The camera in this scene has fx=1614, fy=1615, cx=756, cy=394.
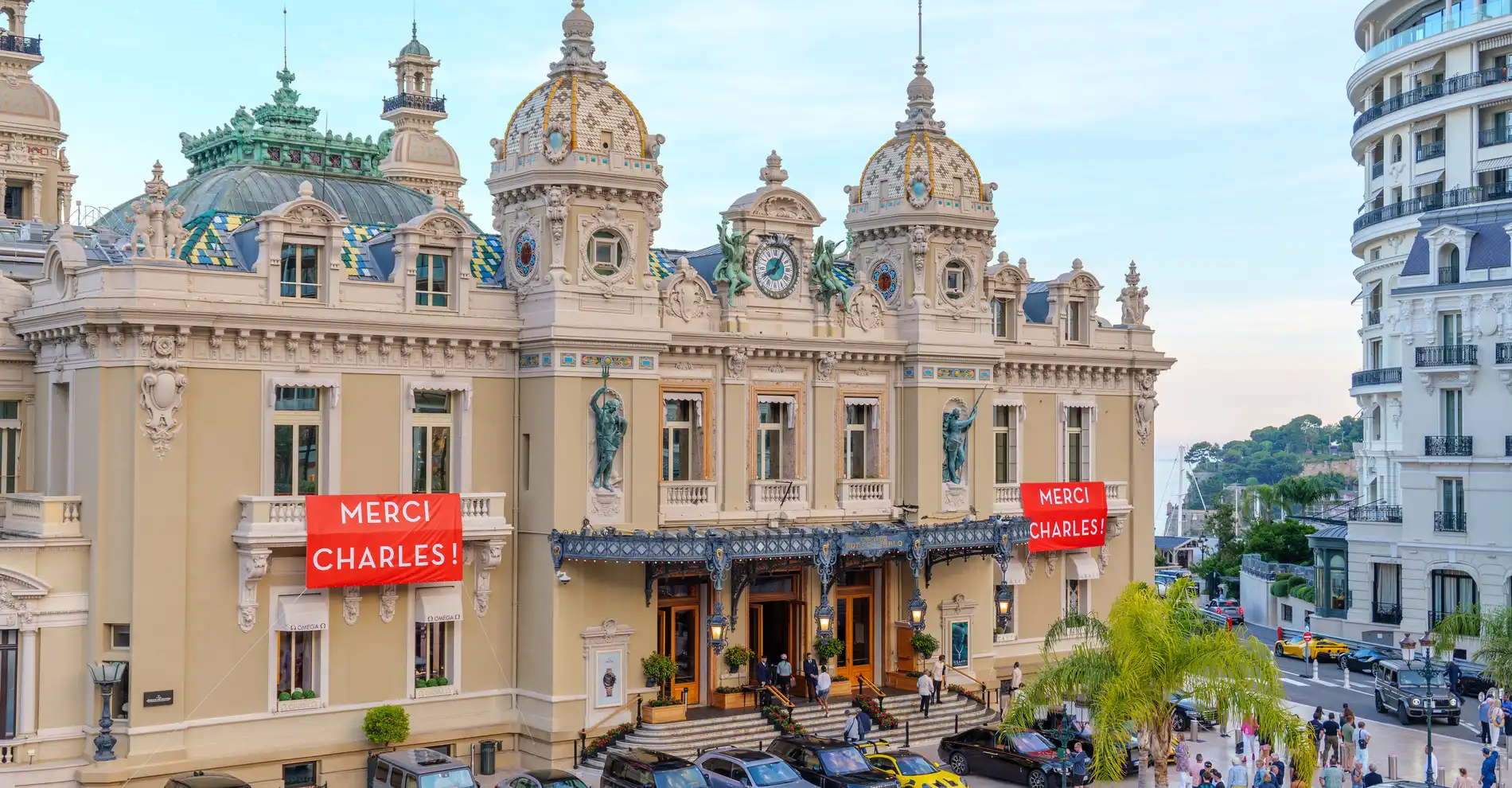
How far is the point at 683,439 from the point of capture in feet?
148

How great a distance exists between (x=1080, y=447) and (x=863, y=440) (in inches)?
383

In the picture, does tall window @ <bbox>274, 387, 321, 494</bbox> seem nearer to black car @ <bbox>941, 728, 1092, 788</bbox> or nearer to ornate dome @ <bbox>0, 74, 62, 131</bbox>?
black car @ <bbox>941, 728, 1092, 788</bbox>

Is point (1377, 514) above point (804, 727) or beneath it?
above

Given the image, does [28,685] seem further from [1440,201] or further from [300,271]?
[1440,201]

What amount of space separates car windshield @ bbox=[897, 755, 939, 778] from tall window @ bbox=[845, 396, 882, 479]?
1182 centimetres

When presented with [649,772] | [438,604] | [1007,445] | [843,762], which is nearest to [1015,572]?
[1007,445]

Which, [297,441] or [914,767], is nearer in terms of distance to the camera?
[914,767]

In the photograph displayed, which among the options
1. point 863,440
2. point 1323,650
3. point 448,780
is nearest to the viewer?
point 448,780

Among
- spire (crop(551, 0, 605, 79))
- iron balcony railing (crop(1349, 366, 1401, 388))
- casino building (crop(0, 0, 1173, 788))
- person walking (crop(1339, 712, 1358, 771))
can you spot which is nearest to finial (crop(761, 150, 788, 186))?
casino building (crop(0, 0, 1173, 788))

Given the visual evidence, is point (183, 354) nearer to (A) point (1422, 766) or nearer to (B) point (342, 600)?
(B) point (342, 600)

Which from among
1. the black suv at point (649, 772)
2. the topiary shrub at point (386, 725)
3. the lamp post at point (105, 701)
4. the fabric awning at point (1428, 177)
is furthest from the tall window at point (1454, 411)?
the lamp post at point (105, 701)

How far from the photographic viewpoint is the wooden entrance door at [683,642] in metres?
44.2

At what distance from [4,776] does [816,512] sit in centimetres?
2200

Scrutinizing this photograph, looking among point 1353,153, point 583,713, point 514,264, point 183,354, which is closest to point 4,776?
point 183,354
